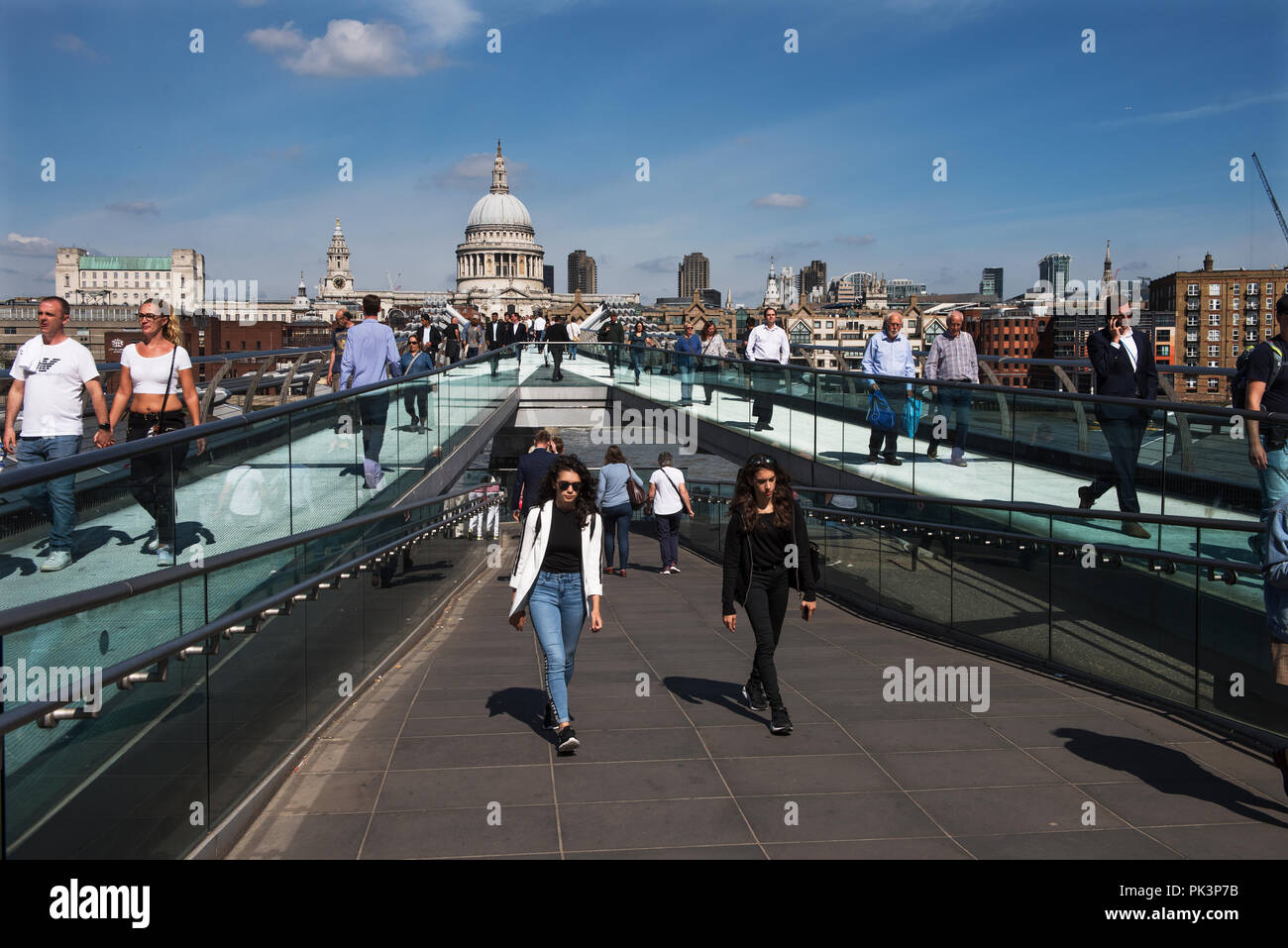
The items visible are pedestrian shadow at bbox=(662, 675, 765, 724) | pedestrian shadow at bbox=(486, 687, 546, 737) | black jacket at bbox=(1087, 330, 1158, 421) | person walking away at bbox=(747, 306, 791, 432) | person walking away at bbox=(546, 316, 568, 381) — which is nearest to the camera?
pedestrian shadow at bbox=(486, 687, 546, 737)

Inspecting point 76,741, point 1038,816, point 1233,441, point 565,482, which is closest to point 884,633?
point 1233,441

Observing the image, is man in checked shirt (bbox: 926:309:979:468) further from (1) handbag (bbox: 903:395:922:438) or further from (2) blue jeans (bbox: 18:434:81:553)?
(2) blue jeans (bbox: 18:434:81:553)

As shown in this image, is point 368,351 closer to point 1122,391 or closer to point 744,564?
point 744,564

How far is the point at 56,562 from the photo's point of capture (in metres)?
4.41

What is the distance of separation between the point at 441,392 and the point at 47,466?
11.0m

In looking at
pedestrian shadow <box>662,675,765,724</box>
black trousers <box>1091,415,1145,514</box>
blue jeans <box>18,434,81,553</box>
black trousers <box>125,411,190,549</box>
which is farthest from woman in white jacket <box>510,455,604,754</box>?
black trousers <box>1091,415,1145,514</box>

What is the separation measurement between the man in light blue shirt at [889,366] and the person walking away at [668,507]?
3610 mm

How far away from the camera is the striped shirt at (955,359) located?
43.7 ft

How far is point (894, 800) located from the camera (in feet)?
19.5

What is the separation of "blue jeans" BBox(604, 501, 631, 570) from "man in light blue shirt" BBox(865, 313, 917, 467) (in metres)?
3.89

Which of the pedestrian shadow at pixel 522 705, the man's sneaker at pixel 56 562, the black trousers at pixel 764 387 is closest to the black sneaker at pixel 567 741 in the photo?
the pedestrian shadow at pixel 522 705

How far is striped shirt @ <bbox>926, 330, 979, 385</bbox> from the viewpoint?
525 inches

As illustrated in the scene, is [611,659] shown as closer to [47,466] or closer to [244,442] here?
[244,442]

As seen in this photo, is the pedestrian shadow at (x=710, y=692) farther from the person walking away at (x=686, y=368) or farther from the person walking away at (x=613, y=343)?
the person walking away at (x=613, y=343)
